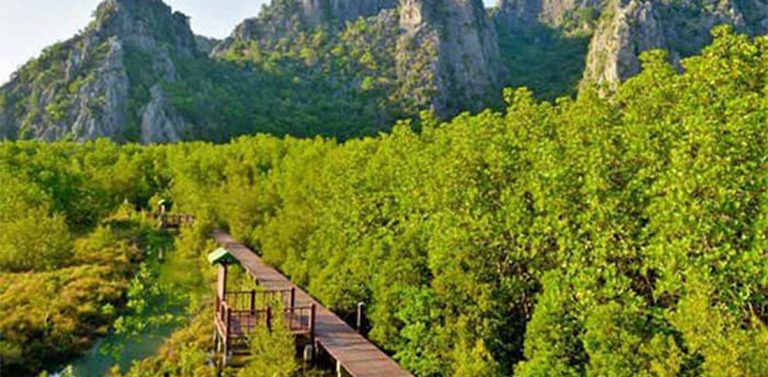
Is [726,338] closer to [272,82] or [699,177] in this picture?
[699,177]

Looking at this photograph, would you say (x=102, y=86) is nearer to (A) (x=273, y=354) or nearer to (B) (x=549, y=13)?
(A) (x=273, y=354)

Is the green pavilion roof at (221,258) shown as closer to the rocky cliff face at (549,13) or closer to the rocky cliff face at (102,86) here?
the rocky cliff face at (102,86)

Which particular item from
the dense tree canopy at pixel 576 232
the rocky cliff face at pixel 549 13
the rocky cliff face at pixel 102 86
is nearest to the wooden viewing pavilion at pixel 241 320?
the dense tree canopy at pixel 576 232

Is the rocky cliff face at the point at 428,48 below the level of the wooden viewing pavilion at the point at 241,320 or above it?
above

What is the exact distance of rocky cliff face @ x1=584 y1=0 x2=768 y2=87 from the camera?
108 meters

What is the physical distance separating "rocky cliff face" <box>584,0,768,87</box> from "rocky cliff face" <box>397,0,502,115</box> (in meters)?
27.7

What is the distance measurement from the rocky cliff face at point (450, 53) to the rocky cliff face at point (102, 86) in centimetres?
4928

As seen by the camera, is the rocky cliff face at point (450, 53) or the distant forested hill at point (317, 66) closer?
the distant forested hill at point (317, 66)

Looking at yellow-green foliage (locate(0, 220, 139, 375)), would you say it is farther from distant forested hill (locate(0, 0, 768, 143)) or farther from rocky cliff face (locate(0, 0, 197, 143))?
rocky cliff face (locate(0, 0, 197, 143))

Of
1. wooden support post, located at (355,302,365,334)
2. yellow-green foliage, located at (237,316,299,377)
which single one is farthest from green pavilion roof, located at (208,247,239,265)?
wooden support post, located at (355,302,365,334)

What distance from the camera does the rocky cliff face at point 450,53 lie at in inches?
5212

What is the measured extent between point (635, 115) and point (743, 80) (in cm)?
228

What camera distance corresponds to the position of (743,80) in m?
13.5

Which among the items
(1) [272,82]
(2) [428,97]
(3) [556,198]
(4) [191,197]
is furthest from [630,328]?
(1) [272,82]
